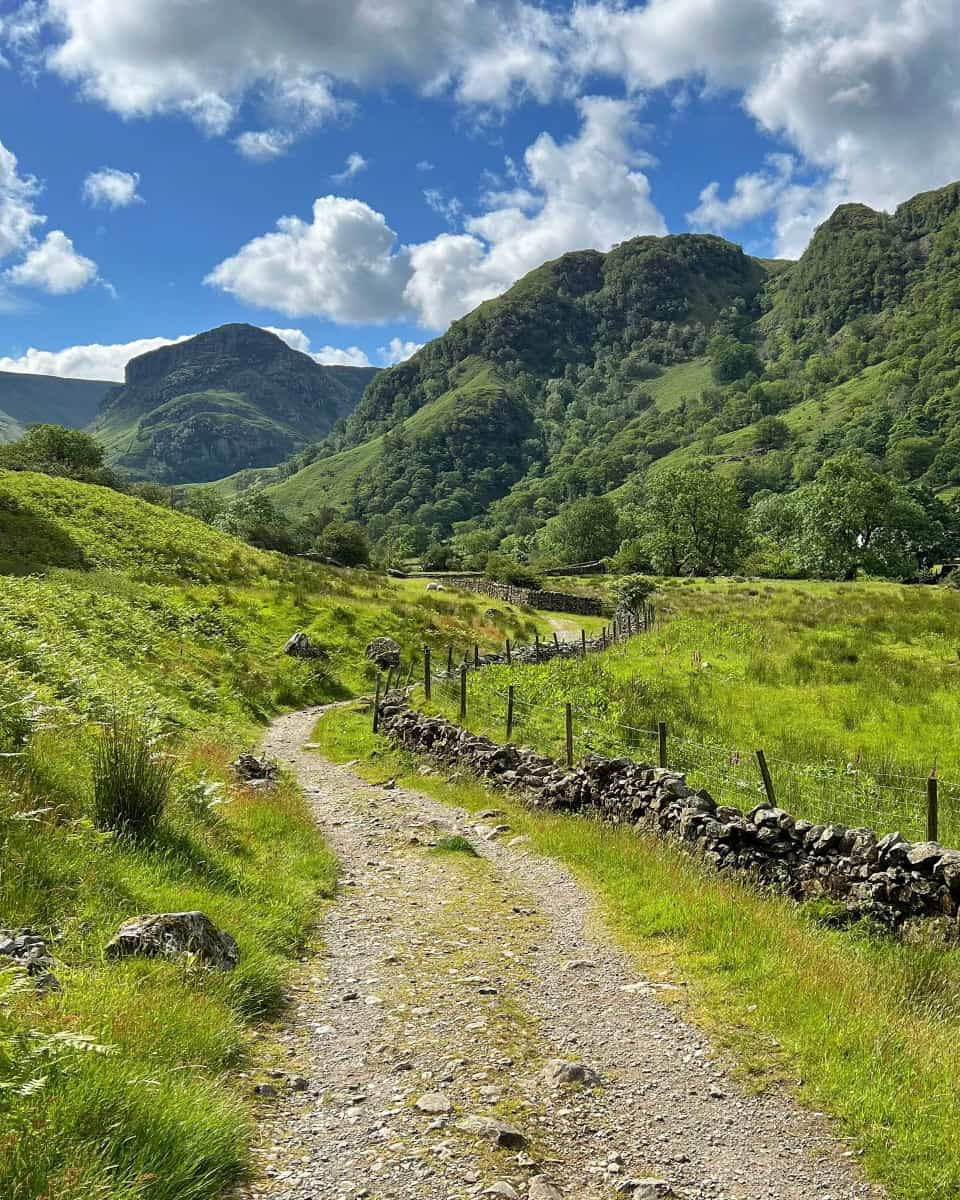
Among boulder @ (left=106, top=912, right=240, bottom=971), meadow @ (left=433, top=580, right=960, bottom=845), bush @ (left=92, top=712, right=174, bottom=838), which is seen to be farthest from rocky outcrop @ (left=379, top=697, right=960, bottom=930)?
bush @ (left=92, top=712, right=174, bottom=838)

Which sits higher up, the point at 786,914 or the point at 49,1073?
the point at 49,1073

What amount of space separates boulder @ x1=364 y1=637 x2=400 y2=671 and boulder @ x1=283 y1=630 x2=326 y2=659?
2701 millimetres

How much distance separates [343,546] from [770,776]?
257 ft

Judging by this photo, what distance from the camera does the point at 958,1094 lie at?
5.47m

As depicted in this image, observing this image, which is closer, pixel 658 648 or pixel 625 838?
pixel 625 838

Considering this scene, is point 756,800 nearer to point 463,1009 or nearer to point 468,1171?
point 463,1009

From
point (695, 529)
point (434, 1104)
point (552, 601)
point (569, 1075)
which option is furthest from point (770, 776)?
point (695, 529)

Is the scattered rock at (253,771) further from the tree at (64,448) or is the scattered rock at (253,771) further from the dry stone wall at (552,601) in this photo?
the tree at (64,448)

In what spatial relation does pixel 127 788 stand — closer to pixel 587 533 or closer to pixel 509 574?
pixel 509 574

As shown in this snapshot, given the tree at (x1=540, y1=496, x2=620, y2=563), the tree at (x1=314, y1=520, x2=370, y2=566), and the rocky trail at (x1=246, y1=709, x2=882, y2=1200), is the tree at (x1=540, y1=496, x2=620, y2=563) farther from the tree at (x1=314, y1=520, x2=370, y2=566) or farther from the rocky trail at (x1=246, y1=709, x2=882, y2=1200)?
the rocky trail at (x1=246, y1=709, x2=882, y2=1200)

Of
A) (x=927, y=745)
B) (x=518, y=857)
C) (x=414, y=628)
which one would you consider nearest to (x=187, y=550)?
(x=414, y=628)

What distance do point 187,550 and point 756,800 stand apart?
41.7 m

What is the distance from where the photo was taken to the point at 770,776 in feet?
47.2

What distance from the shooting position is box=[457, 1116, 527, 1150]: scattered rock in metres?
5.14
